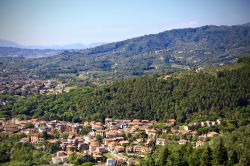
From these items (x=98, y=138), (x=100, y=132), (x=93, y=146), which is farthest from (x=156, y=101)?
(x=93, y=146)

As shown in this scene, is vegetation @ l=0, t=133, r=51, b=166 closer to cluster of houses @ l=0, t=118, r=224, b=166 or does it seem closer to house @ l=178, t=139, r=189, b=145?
cluster of houses @ l=0, t=118, r=224, b=166

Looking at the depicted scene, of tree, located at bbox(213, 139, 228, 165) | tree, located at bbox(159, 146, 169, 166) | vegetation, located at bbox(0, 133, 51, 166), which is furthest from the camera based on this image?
vegetation, located at bbox(0, 133, 51, 166)

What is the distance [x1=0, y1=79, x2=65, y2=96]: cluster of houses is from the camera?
6606 cm

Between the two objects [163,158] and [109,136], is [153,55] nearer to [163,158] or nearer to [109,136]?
[109,136]

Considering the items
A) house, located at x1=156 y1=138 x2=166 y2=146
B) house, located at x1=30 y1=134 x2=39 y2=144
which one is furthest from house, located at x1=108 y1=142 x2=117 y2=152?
house, located at x1=30 y1=134 x2=39 y2=144

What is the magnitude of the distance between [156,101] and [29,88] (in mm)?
32326

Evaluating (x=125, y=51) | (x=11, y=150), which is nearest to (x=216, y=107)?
(x=11, y=150)

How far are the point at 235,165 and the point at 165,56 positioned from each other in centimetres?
11292

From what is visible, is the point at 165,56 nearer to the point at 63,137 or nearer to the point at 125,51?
the point at 125,51

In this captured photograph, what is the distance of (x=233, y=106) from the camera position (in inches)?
1709

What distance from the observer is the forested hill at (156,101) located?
44219mm

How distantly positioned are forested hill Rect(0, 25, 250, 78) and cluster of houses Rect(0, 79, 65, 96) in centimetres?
1793

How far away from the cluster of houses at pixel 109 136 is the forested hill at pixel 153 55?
49.1 meters

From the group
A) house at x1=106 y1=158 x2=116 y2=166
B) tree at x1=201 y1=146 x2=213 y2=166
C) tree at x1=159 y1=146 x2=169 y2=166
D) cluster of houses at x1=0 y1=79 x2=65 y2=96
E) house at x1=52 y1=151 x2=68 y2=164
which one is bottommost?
house at x1=106 y1=158 x2=116 y2=166
